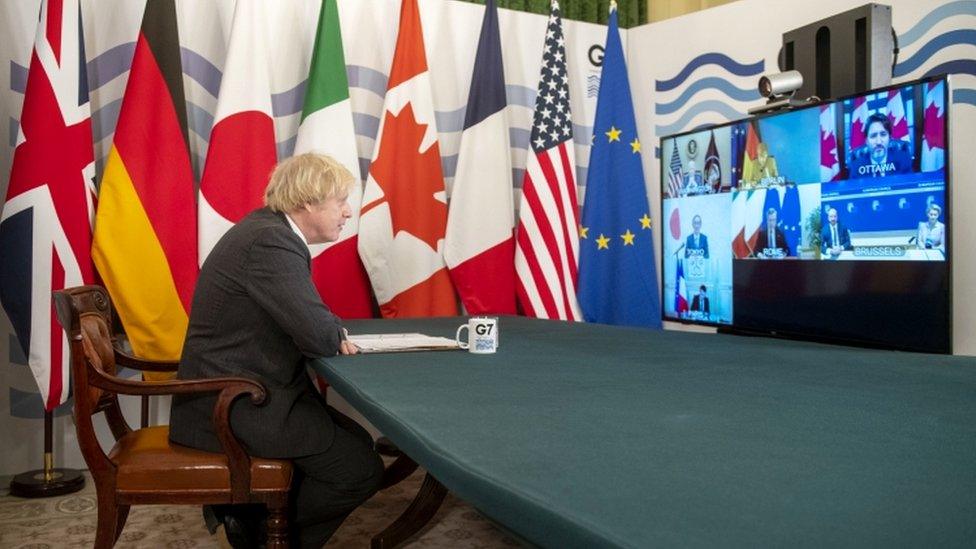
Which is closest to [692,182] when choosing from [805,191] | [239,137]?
[805,191]

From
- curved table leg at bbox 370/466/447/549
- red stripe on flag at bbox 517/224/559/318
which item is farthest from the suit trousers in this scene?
red stripe on flag at bbox 517/224/559/318

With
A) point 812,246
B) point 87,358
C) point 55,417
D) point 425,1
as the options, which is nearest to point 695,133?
point 812,246

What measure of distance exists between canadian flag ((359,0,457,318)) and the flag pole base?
55.0 inches

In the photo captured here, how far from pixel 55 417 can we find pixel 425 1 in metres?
2.47

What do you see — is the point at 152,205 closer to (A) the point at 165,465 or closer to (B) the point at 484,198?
(B) the point at 484,198

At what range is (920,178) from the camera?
2.14m

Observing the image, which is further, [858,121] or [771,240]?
[771,240]

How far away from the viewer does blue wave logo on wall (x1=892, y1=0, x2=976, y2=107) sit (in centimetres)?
295

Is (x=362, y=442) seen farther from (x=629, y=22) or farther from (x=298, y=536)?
(x=629, y=22)

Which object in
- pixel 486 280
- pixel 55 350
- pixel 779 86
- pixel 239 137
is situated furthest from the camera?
pixel 486 280

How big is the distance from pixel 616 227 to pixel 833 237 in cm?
171

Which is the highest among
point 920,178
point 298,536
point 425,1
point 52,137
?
point 425,1

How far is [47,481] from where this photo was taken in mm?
3010

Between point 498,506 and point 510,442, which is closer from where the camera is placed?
point 498,506
